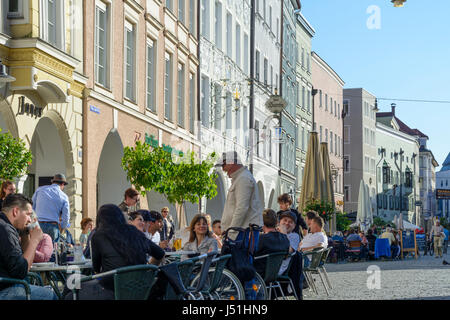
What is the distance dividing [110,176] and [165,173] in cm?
305

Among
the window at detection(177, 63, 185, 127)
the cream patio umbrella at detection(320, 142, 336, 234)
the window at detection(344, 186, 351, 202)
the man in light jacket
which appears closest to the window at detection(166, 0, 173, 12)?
the window at detection(177, 63, 185, 127)

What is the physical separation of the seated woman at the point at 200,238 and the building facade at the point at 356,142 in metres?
72.4

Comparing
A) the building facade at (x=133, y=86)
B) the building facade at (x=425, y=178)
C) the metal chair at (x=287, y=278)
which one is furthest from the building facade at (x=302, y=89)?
the building facade at (x=425, y=178)

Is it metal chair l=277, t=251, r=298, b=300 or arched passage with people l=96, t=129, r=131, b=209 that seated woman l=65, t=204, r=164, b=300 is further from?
arched passage with people l=96, t=129, r=131, b=209

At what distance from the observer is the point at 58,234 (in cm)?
1341

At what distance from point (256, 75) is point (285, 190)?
10610mm

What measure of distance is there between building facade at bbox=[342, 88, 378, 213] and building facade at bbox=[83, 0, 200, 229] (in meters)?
56.9

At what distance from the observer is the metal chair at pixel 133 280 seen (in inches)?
252

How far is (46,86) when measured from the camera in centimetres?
1575

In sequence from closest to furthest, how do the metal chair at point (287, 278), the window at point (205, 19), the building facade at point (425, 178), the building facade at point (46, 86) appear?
the metal chair at point (287, 278) → the building facade at point (46, 86) → the window at point (205, 19) → the building facade at point (425, 178)

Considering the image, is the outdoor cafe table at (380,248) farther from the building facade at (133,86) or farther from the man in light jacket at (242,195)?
the man in light jacket at (242,195)

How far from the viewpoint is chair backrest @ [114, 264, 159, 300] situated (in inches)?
252

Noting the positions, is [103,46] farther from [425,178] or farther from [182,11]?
[425,178]

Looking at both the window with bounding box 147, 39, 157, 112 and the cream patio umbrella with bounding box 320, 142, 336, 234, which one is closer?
the window with bounding box 147, 39, 157, 112
